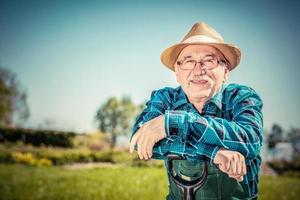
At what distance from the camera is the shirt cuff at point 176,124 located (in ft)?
4.04

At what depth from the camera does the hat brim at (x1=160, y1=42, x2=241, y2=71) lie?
1.50m

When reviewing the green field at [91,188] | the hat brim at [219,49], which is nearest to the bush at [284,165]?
the green field at [91,188]

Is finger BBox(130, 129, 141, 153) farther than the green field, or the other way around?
the green field

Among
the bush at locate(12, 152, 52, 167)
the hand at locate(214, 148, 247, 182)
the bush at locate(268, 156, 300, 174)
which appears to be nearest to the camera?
the hand at locate(214, 148, 247, 182)

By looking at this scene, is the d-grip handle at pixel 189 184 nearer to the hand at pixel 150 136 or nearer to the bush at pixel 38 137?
the hand at pixel 150 136

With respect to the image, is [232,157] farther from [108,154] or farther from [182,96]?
[108,154]

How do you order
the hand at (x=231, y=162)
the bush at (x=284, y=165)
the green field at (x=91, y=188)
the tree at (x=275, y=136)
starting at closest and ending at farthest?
the hand at (x=231, y=162) < the green field at (x=91, y=188) < the bush at (x=284, y=165) < the tree at (x=275, y=136)

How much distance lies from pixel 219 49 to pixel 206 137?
1.71 feet

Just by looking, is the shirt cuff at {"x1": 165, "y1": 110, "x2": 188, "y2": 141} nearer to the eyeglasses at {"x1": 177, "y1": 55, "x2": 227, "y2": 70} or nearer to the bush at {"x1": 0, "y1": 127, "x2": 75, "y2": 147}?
the eyeglasses at {"x1": 177, "y1": 55, "x2": 227, "y2": 70}

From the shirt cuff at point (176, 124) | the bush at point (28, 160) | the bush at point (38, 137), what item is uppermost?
the shirt cuff at point (176, 124)

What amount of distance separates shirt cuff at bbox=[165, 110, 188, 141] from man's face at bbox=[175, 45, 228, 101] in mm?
231

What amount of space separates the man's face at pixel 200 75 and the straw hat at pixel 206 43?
0.12 feet

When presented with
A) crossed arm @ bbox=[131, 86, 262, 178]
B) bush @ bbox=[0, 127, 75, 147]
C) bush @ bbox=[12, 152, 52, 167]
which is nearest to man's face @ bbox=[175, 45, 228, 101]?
crossed arm @ bbox=[131, 86, 262, 178]

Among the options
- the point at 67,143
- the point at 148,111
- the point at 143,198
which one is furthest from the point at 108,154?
the point at 148,111
